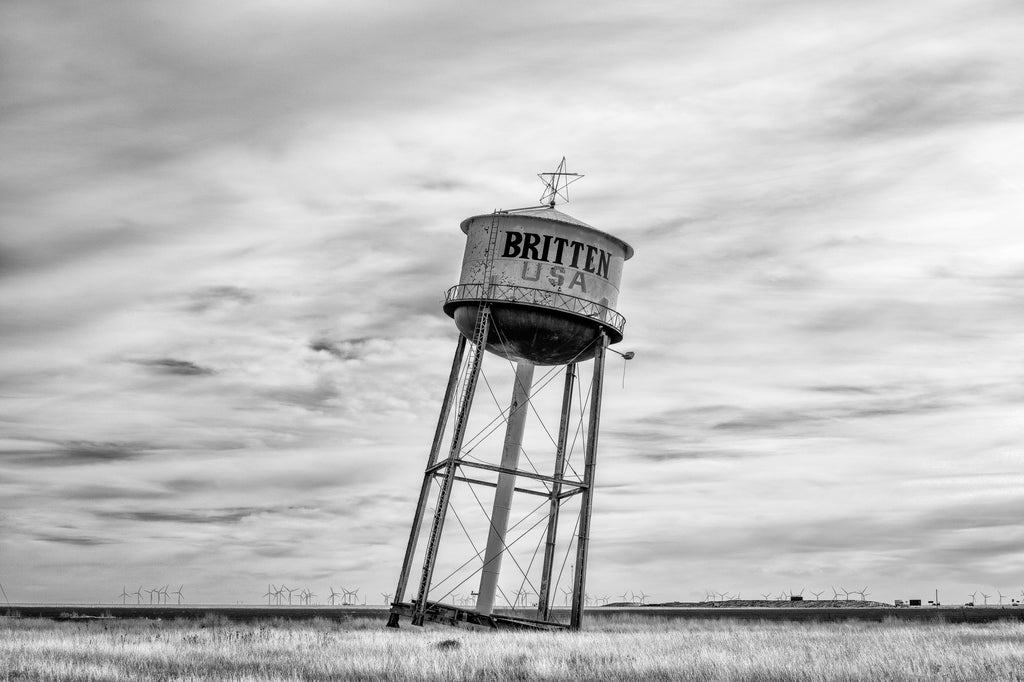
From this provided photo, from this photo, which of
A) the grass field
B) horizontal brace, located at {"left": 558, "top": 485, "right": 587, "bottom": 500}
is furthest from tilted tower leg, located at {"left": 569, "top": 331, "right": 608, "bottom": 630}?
the grass field

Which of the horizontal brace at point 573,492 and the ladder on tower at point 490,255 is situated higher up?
the ladder on tower at point 490,255

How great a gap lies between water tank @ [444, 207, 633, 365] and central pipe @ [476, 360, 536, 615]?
1134mm

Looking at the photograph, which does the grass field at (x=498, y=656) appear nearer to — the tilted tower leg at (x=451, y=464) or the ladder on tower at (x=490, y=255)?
the tilted tower leg at (x=451, y=464)

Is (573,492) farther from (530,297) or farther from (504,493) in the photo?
(530,297)

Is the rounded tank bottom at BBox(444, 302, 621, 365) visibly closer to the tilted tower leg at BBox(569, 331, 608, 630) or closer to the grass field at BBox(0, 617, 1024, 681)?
the tilted tower leg at BBox(569, 331, 608, 630)

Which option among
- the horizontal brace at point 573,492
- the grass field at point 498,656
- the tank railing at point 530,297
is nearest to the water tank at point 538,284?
the tank railing at point 530,297

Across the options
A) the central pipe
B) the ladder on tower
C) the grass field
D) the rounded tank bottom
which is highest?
the ladder on tower

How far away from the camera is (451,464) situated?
35.4 m

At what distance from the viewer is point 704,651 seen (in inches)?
1059

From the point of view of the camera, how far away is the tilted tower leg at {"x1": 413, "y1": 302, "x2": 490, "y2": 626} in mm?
35438

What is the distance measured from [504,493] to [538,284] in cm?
734

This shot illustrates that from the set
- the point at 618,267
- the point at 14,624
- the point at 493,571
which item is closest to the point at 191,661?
the point at 493,571

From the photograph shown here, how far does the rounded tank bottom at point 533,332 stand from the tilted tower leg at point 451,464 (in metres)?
0.55

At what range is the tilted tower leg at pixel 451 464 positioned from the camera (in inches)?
1395
